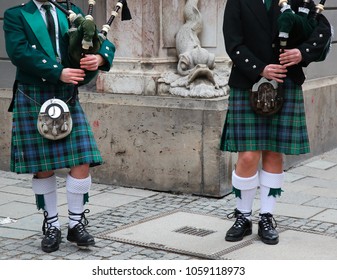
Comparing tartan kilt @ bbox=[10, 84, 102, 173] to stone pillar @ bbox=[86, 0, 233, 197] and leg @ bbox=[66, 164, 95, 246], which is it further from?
stone pillar @ bbox=[86, 0, 233, 197]

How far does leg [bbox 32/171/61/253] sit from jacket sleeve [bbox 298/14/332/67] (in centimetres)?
178

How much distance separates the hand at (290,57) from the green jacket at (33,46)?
1.09 m

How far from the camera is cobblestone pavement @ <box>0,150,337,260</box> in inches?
210

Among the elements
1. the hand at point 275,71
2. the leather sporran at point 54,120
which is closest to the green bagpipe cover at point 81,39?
the leather sporran at point 54,120

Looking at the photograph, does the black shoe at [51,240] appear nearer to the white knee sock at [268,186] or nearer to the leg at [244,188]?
the leg at [244,188]

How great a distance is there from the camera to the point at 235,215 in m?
5.63

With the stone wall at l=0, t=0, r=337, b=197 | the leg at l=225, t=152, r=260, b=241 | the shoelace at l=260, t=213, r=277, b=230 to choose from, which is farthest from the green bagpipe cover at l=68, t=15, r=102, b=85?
the stone wall at l=0, t=0, r=337, b=197

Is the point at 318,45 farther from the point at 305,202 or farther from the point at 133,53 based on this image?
the point at 133,53

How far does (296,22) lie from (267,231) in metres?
1.39

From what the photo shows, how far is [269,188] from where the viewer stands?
553 centimetres

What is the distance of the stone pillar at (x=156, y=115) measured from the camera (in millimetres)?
6895

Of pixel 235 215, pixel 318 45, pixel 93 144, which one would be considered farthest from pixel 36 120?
pixel 318 45

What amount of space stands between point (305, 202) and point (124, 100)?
70.3 inches
